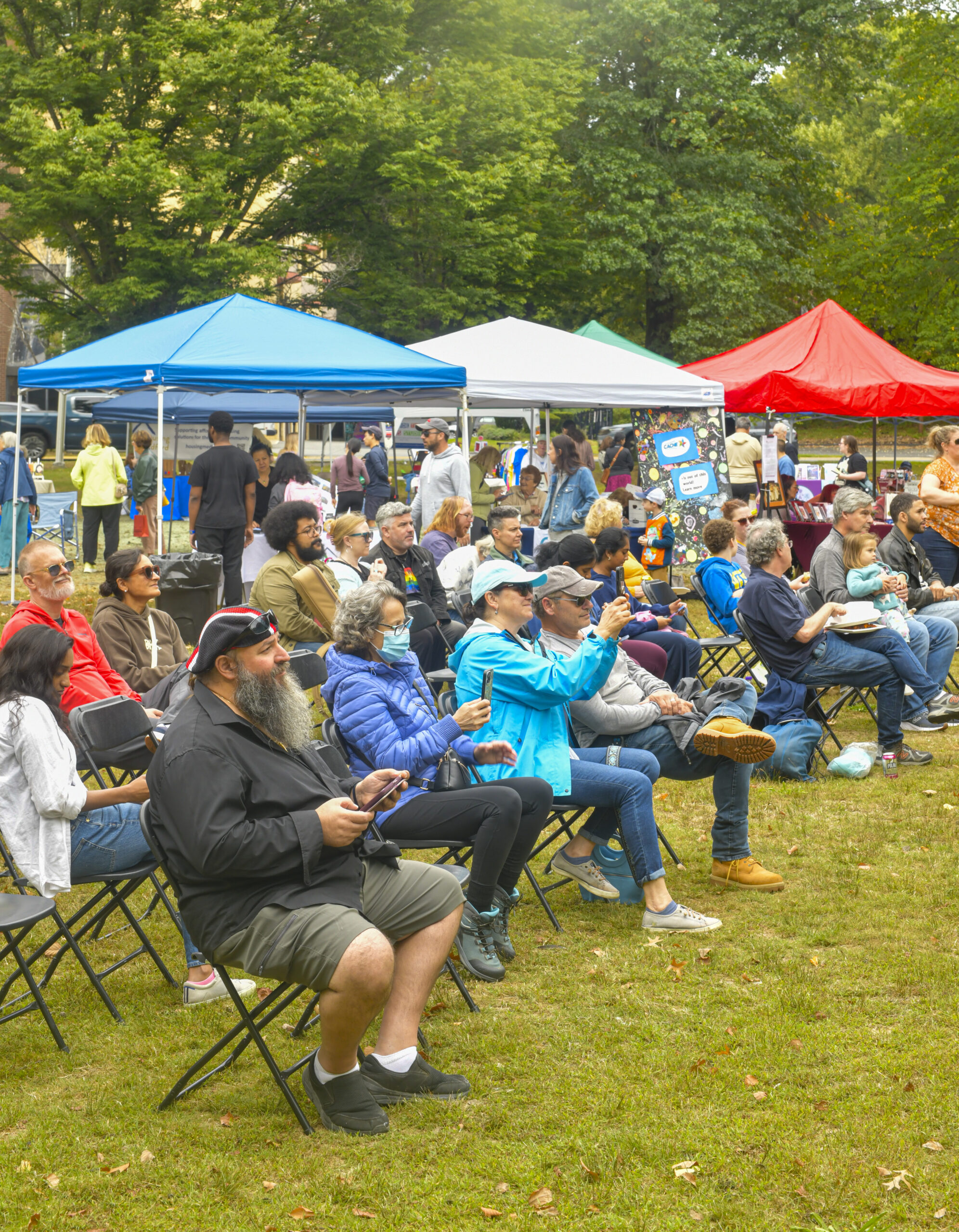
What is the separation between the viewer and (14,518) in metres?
12.1

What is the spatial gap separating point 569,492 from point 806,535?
2.39 meters

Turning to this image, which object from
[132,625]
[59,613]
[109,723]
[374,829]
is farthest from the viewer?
[132,625]

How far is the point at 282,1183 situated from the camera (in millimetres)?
3047

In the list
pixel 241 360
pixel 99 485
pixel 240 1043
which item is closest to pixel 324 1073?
pixel 240 1043

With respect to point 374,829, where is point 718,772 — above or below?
below

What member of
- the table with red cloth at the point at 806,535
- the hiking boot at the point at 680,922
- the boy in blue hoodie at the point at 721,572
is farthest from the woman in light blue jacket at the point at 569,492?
the hiking boot at the point at 680,922

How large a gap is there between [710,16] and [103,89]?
14005mm

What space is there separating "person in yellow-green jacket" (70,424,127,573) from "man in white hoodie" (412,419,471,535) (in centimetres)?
477

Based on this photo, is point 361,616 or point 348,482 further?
point 348,482

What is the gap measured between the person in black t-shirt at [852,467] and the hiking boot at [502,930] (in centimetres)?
1224

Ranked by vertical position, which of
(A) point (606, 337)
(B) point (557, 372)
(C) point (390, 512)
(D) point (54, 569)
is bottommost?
Result: (D) point (54, 569)

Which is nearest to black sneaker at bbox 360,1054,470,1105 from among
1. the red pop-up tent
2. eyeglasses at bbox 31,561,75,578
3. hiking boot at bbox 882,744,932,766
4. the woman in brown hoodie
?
eyeglasses at bbox 31,561,75,578

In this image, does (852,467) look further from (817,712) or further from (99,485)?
(817,712)

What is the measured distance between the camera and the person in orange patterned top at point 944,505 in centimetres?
847
